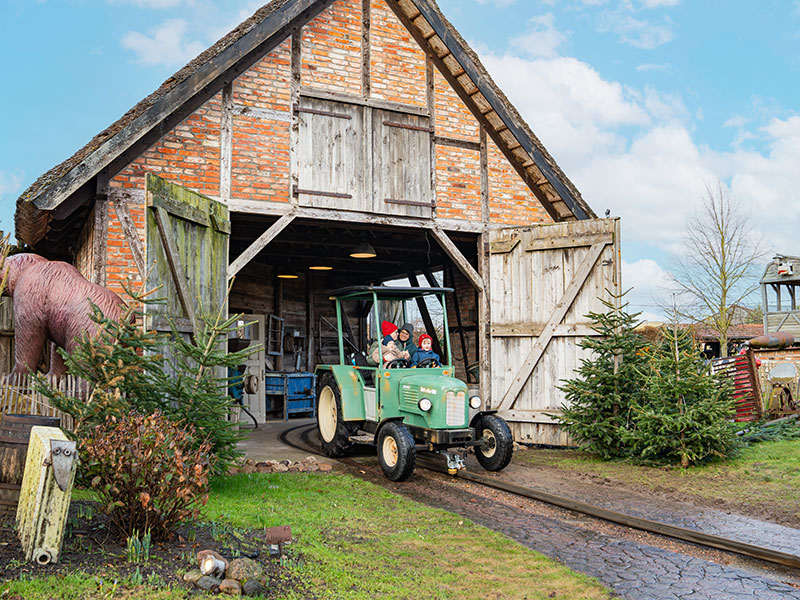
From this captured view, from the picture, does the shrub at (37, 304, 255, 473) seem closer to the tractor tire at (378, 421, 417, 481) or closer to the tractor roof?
the tractor tire at (378, 421, 417, 481)

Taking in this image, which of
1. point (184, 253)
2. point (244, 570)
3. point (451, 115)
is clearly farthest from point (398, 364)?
point (451, 115)

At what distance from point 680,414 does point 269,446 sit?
20.1 ft

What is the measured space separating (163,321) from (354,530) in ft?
11.2

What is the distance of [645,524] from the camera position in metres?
5.69

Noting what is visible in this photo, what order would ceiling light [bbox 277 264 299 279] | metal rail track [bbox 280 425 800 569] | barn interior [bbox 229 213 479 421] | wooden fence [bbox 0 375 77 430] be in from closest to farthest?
metal rail track [bbox 280 425 800 569] → wooden fence [bbox 0 375 77 430] → barn interior [bbox 229 213 479 421] → ceiling light [bbox 277 264 299 279]

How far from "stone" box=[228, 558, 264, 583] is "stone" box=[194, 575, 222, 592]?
0.10 metres

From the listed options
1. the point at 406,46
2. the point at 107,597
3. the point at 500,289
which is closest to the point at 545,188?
the point at 500,289

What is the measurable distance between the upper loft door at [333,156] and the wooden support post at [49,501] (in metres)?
6.51

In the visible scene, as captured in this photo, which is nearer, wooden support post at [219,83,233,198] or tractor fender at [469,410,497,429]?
tractor fender at [469,410,497,429]

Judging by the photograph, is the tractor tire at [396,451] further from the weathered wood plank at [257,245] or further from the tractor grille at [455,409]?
the weathered wood plank at [257,245]

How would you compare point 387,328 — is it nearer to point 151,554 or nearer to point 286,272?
point 151,554

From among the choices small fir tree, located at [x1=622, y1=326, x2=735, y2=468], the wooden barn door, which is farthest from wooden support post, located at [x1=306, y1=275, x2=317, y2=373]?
small fir tree, located at [x1=622, y1=326, x2=735, y2=468]

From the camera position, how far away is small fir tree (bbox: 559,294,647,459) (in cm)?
921

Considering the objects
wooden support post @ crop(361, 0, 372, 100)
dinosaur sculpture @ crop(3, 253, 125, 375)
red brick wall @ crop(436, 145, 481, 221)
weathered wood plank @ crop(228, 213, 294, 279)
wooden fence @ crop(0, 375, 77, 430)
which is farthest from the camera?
red brick wall @ crop(436, 145, 481, 221)
